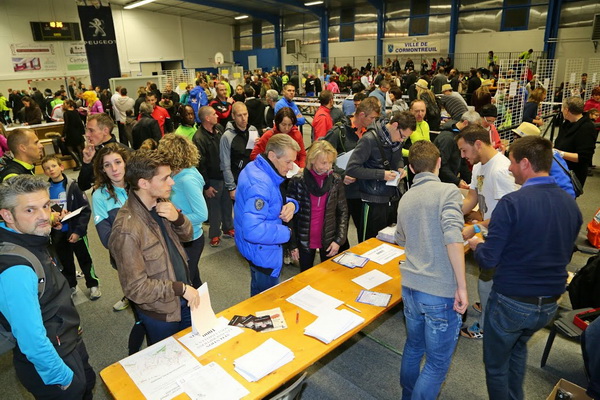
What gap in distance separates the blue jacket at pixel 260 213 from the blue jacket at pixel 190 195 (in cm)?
41

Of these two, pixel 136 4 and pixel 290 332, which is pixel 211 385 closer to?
pixel 290 332

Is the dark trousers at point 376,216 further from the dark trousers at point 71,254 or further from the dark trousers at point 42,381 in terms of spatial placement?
the dark trousers at point 71,254

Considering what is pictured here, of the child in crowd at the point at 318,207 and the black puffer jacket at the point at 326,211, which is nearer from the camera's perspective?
the child in crowd at the point at 318,207

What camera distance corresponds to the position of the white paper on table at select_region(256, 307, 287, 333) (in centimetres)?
208

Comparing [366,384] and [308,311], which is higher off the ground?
[308,311]

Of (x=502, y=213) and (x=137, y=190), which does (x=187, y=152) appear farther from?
(x=502, y=213)

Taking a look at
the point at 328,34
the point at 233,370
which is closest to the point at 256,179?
the point at 233,370

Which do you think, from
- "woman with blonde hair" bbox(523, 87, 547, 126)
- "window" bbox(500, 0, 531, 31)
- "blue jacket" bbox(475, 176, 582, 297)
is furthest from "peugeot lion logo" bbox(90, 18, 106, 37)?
"blue jacket" bbox(475, 176, 582, 297)

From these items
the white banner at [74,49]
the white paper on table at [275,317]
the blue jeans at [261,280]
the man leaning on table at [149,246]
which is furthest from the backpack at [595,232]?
the white banner at [74,49]

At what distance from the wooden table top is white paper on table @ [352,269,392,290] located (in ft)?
0.10

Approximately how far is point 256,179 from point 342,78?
15.3m

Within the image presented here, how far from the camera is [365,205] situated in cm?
351

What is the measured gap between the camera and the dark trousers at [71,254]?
347 centimetres

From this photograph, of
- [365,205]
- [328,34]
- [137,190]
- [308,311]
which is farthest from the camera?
[328,34]
